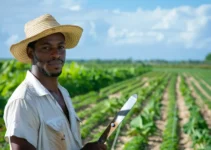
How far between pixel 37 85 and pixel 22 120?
29 cm

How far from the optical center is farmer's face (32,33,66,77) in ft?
7.79

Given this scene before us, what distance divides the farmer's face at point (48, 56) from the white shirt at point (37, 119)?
0.09 metres

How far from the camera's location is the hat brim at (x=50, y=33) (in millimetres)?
2346

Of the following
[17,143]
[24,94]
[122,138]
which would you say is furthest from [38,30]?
[122,138]

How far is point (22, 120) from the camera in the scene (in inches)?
82.7

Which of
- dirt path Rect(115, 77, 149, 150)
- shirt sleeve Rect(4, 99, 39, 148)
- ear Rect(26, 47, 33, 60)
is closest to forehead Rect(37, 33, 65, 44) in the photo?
ear Rect(26, 47, 33, 60)

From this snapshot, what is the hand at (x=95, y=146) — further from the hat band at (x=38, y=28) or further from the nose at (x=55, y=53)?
the hat band at (x=38, y=28)

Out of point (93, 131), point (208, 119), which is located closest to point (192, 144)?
point (93, 131)

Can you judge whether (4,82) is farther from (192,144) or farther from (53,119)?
(53,119)

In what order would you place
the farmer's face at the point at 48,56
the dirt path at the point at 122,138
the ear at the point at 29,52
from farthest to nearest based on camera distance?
the dirt path at the point at 122,138, the ear at the point at 29,52, the farmer's face at the point at 48,56

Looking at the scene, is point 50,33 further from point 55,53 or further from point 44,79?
point 44,79

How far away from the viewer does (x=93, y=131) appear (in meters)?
9.33

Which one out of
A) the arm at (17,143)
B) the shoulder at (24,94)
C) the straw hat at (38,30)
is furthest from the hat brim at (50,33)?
the arm at (17,143)

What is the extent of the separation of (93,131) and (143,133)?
1320mm
